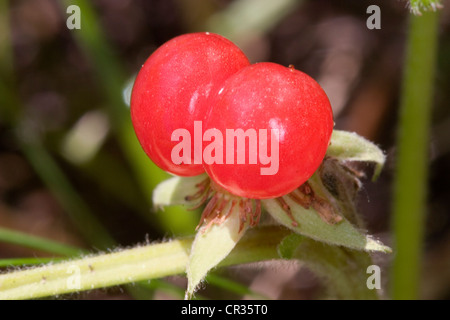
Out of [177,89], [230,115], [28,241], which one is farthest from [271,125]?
[28,241]

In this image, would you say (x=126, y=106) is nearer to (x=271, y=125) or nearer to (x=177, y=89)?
(x=177, y=89)

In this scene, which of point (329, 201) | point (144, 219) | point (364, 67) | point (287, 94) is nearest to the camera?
point (287, 94)

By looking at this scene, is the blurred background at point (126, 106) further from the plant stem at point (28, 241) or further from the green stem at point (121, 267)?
the green stem at point (121, 267)

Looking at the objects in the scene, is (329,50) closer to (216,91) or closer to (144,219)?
(144,219)

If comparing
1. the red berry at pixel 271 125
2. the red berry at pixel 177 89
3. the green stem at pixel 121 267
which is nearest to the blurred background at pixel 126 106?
the green stem at pixel 121 267

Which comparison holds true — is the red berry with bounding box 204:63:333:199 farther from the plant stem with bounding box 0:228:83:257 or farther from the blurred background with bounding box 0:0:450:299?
the blurred background with bounding box 0:0:450:299

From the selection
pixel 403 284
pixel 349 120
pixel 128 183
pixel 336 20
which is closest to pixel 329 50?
pixel 336 20

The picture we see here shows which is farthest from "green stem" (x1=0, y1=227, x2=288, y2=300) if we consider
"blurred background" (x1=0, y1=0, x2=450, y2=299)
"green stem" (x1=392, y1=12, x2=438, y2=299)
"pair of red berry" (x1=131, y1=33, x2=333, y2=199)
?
"blurred background" (x1=0, y1=0, x2=450, y2=299)
